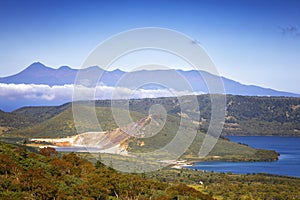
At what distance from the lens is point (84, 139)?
412 ft

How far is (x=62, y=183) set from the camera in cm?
3319

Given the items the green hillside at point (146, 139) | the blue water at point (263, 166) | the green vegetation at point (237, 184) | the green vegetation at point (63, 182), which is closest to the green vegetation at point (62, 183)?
the green vegetation at point (63, 182)

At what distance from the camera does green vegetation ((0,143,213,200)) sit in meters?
27.9

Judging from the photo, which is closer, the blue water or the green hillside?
the blue water

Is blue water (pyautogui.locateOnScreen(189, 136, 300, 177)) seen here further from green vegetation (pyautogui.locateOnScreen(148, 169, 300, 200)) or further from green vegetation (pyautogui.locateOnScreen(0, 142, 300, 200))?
green vegetation (pyautogui.locateOnScreen(0, 142, 300, 200))

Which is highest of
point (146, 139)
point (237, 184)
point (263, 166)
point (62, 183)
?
point (146, 139)

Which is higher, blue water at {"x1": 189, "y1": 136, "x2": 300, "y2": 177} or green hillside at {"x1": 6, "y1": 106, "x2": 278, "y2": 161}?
green hillside at {"x1": 6, "y1": 106, "x2": 278, "y2": 161}

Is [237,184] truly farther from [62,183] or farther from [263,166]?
[62,183]

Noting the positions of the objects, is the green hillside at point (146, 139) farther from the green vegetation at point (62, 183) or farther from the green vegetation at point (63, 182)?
the green vegetation at point (62, 183)

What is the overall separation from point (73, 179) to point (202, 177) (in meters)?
58.2

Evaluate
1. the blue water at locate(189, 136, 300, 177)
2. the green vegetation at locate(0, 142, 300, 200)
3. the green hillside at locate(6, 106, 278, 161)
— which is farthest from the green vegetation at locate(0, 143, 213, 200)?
the green hillside at locate(6, 106, 278, 161)

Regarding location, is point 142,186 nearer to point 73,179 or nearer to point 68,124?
point 73,179

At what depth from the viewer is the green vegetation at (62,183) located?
27938 mm

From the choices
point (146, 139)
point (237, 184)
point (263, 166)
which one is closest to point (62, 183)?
point (237, 184)
